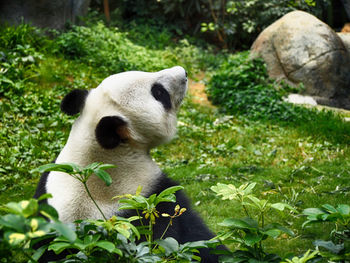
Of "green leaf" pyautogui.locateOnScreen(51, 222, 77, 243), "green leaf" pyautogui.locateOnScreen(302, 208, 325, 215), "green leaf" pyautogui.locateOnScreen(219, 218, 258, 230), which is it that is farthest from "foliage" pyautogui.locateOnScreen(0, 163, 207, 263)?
"green leaf" pyautogui.locateOnScreen(302, 208, 325, 215)

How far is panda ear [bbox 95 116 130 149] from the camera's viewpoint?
2.21m

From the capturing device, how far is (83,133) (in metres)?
2.34

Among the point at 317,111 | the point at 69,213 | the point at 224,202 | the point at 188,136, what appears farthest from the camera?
the point at 317,111

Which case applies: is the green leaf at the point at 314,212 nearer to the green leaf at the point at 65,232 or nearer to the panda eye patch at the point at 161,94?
the green leaf at the point at 65,232

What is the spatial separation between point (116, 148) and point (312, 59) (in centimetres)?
818

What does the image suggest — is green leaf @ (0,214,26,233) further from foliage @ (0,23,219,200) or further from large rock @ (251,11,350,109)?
large rock @ (251,11,350,109)

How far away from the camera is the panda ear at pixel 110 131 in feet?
7.25

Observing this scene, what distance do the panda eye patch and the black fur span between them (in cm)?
33

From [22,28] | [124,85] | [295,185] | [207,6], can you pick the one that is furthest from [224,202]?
[207,6]

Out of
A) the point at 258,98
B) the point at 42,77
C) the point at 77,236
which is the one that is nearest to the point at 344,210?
the point at 77,236

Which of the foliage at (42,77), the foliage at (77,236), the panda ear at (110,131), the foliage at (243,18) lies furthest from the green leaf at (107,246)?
the foliage at (243,18)

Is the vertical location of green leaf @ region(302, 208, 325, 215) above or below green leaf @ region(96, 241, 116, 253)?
below

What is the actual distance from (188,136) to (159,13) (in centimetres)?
1000

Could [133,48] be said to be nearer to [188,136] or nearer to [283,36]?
[283,36]
